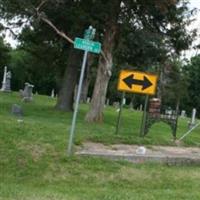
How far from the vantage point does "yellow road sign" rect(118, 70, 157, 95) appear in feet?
51.3

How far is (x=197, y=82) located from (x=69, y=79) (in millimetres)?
51097

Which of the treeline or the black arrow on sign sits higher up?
the treeline

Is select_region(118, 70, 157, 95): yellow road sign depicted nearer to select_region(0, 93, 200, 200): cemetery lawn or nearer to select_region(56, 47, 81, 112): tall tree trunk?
select_region(0, 93, 200, 200): cemetery lawn

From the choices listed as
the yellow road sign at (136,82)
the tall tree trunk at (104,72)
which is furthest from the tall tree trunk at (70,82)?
the yellow road sign at (136,82)

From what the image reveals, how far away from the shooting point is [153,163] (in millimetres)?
12789

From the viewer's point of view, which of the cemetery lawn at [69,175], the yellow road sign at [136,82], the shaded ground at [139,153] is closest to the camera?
the cemetery lawn at [69,175]

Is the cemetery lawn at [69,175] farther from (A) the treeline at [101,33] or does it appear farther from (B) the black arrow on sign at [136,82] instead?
(A) the treeline at [101,33]

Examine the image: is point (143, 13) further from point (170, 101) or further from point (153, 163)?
point (170, 101)

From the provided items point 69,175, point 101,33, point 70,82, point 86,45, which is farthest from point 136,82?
point 70,82

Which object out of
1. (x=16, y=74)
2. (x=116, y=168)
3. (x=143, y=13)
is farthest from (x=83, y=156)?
(x=16, y=74)

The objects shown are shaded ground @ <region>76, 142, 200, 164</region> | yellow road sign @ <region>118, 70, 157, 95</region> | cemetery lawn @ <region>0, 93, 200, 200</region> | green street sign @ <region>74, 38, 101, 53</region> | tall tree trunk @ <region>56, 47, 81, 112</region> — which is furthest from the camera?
tall tree trunk @ <region>56, 47, 81, 112</region>

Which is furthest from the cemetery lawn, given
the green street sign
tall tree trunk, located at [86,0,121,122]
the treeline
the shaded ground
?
the treeline

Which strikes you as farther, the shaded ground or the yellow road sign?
the yellow road sign

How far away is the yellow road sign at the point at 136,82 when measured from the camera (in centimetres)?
1563
